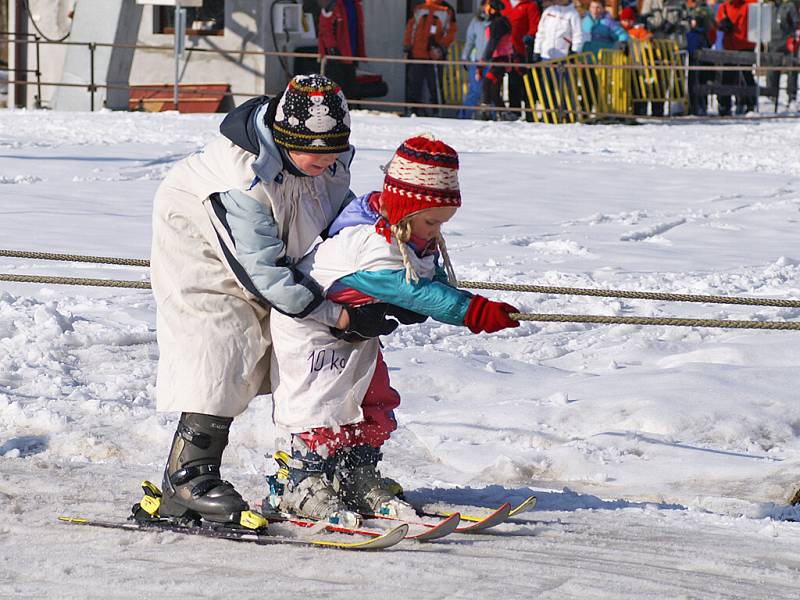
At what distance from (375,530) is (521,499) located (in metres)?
0.74

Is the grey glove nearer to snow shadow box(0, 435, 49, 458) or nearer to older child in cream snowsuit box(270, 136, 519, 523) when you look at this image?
older child in cream snowsuit box(270, 136, 519, 523)

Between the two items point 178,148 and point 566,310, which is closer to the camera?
point 566,310

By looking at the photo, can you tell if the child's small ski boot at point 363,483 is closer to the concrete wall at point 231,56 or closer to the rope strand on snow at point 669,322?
the rope strand on snow at point 669,322

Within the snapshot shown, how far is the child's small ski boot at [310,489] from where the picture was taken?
4.09m

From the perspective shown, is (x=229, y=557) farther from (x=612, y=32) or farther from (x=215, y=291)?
(x=612, y=32)

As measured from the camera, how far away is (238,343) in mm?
4059

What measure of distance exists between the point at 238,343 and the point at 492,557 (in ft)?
3.12

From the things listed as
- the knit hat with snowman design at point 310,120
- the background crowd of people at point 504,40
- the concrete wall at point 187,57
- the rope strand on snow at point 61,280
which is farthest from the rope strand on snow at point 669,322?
the concrete wall at point 187,57

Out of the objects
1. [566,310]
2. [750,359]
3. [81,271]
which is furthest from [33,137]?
[750,359]

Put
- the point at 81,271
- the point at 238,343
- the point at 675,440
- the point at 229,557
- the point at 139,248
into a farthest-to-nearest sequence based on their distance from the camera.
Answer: the point at 139,248
the point at 81,271
the point at 675,440
the point at 238,343
the point at 229,557

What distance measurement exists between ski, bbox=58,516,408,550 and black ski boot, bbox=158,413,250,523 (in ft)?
0.15

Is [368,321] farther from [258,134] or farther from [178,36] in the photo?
[178,36]

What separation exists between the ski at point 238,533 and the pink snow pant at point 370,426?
298mm

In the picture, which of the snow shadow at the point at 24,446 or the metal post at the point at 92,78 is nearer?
the snow shadow at the point at 24,446
